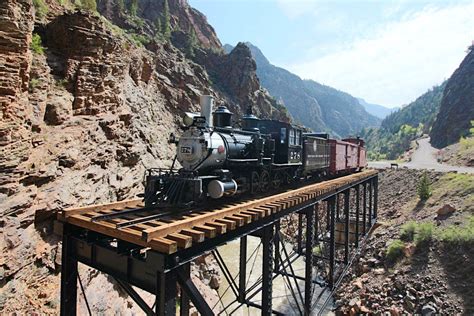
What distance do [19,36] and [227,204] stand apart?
8713 mm

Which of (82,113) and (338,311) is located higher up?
(82,113)

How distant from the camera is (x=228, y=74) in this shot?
51.8 m

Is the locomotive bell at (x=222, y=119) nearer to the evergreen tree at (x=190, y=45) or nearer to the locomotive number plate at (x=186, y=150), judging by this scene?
the locomotive number plate at (x=186, y=150)

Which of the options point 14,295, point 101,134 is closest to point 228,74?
point 101,134

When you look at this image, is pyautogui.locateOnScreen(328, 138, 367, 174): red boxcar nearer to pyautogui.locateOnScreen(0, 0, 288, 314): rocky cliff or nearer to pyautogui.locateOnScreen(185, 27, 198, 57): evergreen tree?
pyautogui.locateOnScreen(0, 0, 288, 314): rocky cliff

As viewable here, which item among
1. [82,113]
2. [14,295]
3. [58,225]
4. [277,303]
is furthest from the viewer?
[277,303]

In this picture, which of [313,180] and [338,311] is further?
[338,311]

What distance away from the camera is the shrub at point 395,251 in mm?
18391

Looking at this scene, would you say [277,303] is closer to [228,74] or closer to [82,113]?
[82,113]

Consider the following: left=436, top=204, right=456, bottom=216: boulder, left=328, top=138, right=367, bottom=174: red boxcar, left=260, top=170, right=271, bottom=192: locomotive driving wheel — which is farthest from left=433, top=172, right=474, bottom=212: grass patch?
left=260, top=170, right=271, bottom=192: locomotive driving wheel

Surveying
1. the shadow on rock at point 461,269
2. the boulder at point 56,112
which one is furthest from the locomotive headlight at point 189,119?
the shadow on rock at point 461,269

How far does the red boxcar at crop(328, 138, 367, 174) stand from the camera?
57.1 ft

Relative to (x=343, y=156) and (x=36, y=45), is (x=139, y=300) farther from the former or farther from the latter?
(x=343, y=156)

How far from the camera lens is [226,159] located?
28.0 ft
